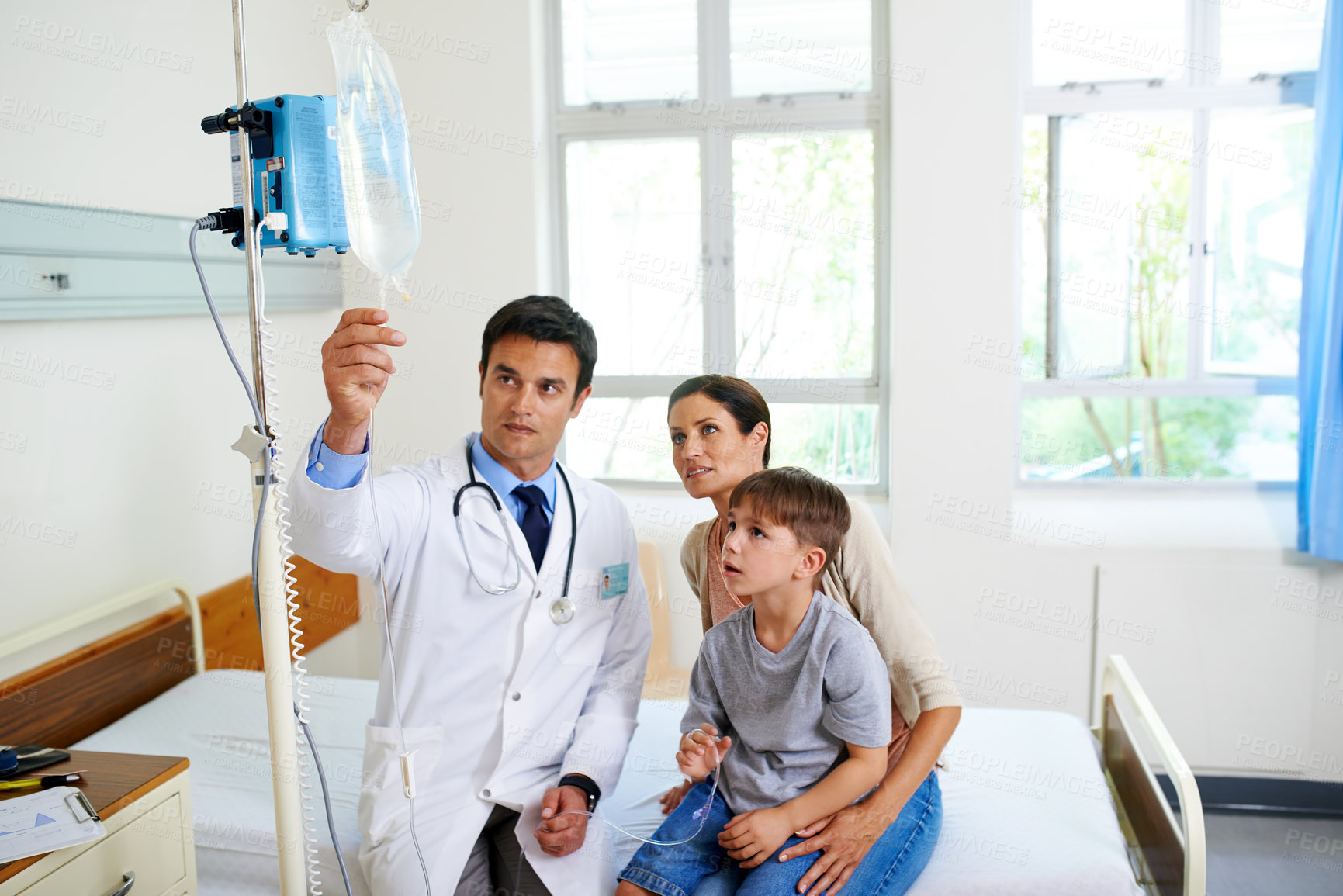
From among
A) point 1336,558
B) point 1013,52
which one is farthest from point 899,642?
point 1013,52

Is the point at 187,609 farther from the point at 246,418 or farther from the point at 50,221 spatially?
the point at 50,221

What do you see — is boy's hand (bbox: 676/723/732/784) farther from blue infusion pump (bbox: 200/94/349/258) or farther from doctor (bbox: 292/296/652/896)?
blue infusion pump (bbox: 200/94/349/258)

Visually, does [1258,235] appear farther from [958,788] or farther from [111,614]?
[111,614]

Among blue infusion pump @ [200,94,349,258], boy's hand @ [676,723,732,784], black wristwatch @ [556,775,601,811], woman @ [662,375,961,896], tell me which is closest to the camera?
blue infusion pump @ [200,94,349,258]

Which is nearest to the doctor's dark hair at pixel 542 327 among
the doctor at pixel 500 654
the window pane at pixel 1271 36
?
the doctor at pixel 500 654

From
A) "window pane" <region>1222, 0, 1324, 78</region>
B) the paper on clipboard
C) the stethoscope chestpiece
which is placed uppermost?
"window pane" <region>1222, 0, 1324, 78</region>

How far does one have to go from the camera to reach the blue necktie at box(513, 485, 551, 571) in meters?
1.87

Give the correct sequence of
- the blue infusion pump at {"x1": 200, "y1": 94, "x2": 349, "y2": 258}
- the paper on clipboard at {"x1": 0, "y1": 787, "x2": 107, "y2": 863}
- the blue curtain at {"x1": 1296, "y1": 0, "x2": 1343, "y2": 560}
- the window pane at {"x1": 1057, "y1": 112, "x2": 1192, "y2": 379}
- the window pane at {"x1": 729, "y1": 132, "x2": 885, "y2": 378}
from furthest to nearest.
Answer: the window pane at {"x1": 729, "y1": 132, "x2": 885, "y2": 378} → the window pane at {"x1": 1057, "y1": 112, "x2": 1192, "y2": 379} → the blue curtain at {"x1": 1296, "y1": 0, "x2": 1343, "y2": 560} → the paper on clipboard at {"x1": 0, "y1": 787, "x2": 107, "y2": 863} → the blue infusion pump at {"x1": 200, "y1": 94, "x2": 349, "y2": 258}

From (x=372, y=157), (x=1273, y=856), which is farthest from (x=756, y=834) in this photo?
(x=1273, y=856)

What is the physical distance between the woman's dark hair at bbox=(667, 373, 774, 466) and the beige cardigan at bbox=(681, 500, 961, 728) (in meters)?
Result: 0.25

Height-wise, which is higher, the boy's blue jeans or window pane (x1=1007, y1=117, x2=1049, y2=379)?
window pane (x1=1007, y1=117, x2=1049, y2=379)

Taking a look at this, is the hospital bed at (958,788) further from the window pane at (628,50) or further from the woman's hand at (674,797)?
the window pane at (628,50)

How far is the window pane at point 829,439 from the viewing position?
11.4ft

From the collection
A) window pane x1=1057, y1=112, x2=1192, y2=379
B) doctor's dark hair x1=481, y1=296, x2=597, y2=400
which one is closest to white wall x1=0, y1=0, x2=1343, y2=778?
window pane x1=1057, y1=112, x2=1192, y2=379
